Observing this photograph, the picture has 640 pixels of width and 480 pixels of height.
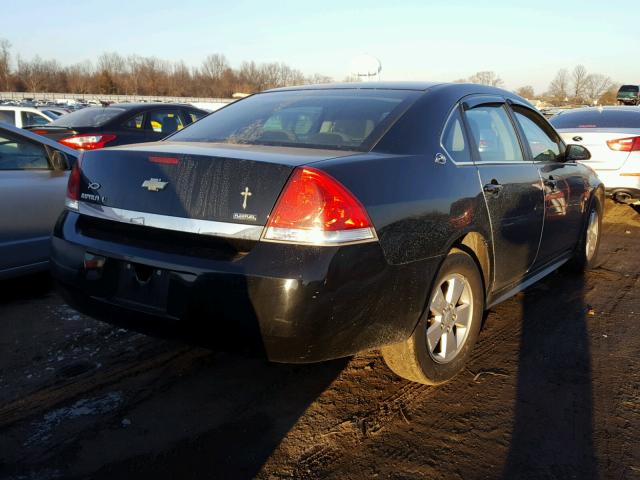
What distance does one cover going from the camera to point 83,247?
273cm

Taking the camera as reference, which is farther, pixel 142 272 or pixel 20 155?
pixel 20 155

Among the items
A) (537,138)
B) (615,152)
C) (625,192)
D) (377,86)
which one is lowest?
(625,192)

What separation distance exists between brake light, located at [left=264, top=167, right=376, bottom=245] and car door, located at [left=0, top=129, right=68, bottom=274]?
2.91 meters

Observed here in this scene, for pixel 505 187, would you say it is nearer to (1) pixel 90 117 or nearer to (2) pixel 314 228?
(2) pixel 314 228

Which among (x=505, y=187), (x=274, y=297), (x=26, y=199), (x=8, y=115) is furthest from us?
(x=8, y=115)

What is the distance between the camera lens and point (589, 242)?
17.2 feet

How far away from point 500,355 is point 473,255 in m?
0.73

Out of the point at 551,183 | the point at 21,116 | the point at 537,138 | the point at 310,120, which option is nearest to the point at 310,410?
the point at 310,120

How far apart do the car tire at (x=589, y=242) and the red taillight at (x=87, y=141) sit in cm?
662

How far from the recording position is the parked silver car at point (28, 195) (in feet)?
14.2

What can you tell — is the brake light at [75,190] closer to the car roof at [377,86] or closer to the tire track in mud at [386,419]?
the car roof at [377,86]

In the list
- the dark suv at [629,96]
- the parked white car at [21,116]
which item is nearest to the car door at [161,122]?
the parked white car at [21,116]

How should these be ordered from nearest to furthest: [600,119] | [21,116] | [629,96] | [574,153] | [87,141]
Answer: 1. [574,153]
2. [87,141]
3. [600,119]
4. [21,116]
5. [629,96]

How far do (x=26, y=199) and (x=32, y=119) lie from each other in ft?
38.1
